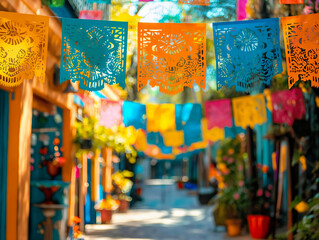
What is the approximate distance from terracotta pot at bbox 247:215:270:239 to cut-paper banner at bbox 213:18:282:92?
5.87 m

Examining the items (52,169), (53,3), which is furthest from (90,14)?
(52,169)

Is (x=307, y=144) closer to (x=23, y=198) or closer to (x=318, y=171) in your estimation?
(x=318, y=171)

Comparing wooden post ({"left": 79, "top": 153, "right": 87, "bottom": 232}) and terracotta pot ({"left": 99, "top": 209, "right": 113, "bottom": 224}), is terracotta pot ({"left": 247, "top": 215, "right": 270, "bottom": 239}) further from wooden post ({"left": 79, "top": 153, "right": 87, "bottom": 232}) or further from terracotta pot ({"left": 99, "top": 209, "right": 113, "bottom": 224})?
terracotta pot ({"left": 99, "top": 209, "right": 113, "bottom": 224})

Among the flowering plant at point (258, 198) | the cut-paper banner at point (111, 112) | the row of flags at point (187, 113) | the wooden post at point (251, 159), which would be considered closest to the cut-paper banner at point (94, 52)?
the row of flags at point (187, 113)

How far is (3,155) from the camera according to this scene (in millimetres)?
6535

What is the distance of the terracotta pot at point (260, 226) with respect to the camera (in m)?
10.5

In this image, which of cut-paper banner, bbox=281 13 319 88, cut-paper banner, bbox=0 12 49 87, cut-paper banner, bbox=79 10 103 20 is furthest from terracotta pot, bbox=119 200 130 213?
cut-paper banner, bbox=281 13 319 88

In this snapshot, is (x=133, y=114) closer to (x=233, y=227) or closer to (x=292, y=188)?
(x=233, y=227)

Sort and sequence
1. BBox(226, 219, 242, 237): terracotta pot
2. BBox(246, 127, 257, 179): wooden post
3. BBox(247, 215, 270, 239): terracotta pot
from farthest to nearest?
BBox(246, 127, 257, 179): wooden post
BBox(226, 219, 242, 237): terracotta pot
BBox(247, 215, 270, 239): terracotta pot

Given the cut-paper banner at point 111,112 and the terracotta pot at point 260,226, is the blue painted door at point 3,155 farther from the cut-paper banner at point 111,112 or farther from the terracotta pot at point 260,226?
the terracotta pot at point 260,226

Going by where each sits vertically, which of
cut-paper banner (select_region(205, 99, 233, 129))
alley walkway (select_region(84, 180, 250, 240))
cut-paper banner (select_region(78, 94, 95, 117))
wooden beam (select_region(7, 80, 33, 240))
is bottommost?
alley walkway (select_region(84, 180, 250, 240))

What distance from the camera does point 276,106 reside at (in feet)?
29.8

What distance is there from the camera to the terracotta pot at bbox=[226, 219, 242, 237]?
1142 cm

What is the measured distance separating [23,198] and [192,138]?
7.19 m
